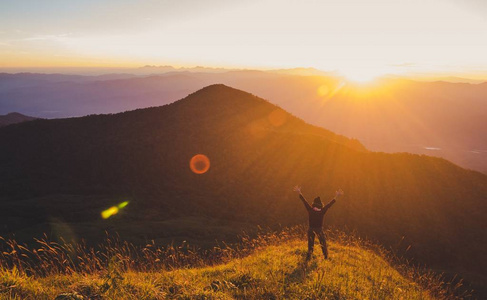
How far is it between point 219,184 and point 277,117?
26890 mm

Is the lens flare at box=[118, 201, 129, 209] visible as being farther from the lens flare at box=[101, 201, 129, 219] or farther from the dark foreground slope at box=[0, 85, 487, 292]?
the dark foreground slope at box=[0, 85, 487, 292]

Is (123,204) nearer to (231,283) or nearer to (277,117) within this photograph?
(231,283)

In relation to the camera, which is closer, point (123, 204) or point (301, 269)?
point (301, 269)

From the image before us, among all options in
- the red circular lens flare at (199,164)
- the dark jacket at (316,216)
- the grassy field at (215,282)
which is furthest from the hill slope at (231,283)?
the red circular lens flare at (199,164)

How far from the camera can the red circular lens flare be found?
34188 millimetres

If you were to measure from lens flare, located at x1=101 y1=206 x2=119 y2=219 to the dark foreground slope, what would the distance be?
577 millimetres

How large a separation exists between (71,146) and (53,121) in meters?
12.3

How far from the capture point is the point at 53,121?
157 ft

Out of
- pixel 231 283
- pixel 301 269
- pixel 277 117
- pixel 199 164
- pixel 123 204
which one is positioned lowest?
pixel 123 204

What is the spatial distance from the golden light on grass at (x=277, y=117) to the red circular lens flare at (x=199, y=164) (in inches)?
769

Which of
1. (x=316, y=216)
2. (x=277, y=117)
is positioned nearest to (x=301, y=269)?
(x=316, y=216)

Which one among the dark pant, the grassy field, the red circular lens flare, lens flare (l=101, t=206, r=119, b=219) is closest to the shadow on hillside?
the grassy field

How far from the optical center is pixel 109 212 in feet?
78.4

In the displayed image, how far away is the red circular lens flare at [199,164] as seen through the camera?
112 feet
